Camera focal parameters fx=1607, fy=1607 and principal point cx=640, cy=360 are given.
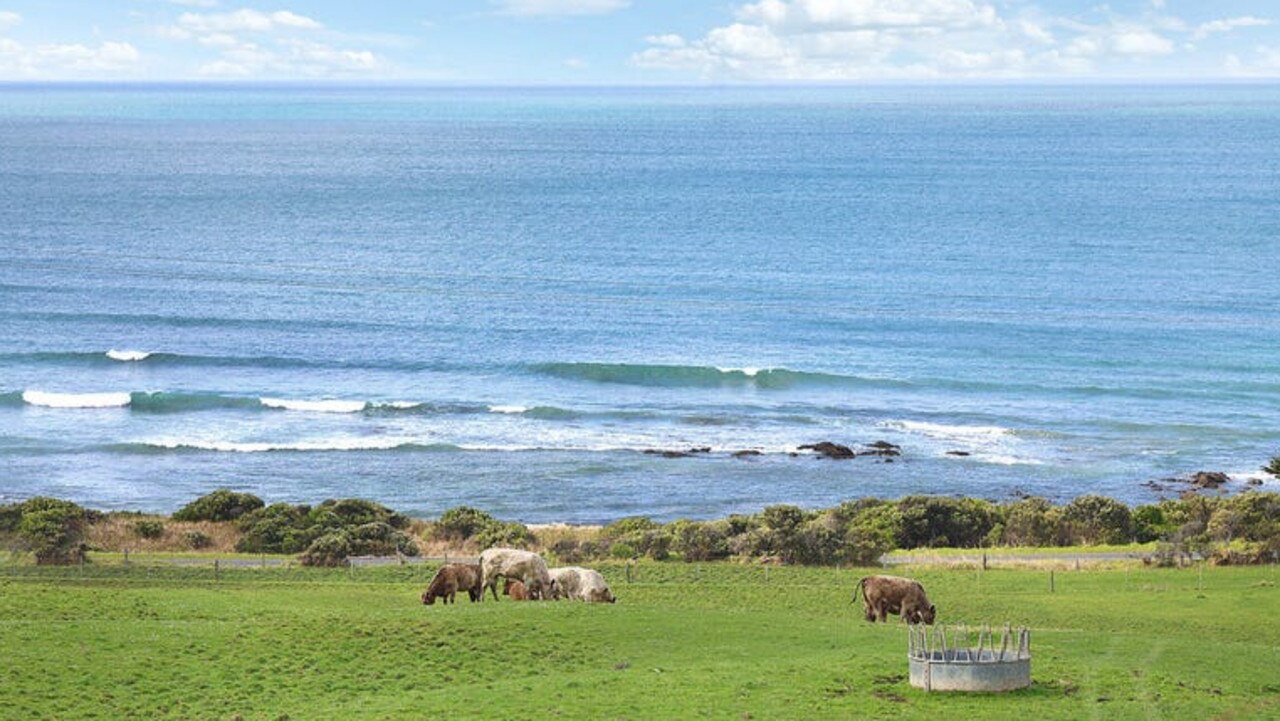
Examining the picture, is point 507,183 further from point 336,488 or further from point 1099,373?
point 336,488

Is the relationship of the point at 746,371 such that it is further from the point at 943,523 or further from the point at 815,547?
the point at 815,547

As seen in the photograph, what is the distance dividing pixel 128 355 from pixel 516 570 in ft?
199

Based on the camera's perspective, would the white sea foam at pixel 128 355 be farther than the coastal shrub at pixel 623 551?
Yes

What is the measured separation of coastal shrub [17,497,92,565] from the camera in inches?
2069

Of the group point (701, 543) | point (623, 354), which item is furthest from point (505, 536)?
point (623, 354)

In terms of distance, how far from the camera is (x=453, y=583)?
4025 centimetres

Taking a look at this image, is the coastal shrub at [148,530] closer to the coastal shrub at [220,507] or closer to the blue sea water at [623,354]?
the coastal shrub at [220,507]

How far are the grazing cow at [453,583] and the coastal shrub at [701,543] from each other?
14.5 meters

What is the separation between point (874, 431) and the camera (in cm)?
7931

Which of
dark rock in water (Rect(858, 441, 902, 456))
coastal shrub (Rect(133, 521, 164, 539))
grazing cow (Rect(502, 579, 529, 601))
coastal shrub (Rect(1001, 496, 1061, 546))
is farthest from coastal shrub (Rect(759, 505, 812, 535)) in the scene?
coastal shrub (Rect(133, 521, 164, 539))

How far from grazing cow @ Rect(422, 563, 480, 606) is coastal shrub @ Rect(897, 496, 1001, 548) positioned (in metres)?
21.7

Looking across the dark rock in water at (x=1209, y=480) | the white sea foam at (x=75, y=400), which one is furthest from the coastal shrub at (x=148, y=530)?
the dark rock in water at (x=1209, y=480)

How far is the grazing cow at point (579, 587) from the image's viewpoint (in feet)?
132

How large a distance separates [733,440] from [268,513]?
85.8 feet
